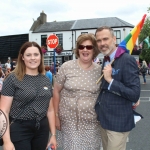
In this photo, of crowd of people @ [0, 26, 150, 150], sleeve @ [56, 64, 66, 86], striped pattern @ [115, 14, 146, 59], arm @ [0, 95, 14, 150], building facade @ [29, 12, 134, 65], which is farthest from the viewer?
building facade @ [29, 12, 134, 65]

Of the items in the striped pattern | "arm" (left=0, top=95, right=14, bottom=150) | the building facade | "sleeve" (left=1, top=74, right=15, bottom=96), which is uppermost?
the building facade

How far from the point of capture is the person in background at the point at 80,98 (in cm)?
293

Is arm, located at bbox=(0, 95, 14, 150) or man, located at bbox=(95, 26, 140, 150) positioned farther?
man, located at bbox=(95, 26, 140, 150)

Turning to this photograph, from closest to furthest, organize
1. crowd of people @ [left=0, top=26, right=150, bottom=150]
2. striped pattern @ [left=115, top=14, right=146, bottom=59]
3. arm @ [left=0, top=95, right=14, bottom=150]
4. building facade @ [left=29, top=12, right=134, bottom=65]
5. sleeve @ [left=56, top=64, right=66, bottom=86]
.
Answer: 1. arm @ [left=0, top=95, right=14, bottom=150]
2. crowd of people @ [left=0, top=26, right=150, bottom=150]
3. striped pattern @ [left=115, top=14, right=146, bottom=59]
4. sleeve @ [left=56, top=64, right=66, bottom=86]
5. building facade @ [left=29, top=12, right=134, bottom=65]

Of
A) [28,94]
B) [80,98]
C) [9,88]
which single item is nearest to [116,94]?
[80,98]

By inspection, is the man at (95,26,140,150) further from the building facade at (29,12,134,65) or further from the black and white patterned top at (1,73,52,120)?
the building facade at (29,12,134,65)

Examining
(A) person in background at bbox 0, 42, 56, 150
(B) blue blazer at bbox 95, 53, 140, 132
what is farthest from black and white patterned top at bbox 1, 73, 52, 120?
(B) blue blazer at bbox 95, 53, 140, 132

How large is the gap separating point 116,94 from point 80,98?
0.43 meters

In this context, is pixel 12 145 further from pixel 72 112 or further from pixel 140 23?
pixel 140 23

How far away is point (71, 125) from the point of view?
9.86ft

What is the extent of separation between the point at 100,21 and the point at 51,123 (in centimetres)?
3564

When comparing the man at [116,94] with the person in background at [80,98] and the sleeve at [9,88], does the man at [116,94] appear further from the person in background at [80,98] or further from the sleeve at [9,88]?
the sleeve at [9,88]

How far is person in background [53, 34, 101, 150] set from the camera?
293 cm

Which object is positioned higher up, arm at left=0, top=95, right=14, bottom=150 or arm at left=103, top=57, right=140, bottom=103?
arm at left=103, top=57, right=140, bottom=103
